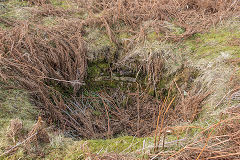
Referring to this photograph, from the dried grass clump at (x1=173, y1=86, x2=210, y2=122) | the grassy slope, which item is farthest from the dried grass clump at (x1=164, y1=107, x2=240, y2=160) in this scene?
the dried grass clump at (x1=173, y1=86, x2=210, y2=122)

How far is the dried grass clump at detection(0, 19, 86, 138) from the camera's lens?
225cm

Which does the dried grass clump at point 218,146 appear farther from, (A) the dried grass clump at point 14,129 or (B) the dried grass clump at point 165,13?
(B) the dried grass clump at point 165,13

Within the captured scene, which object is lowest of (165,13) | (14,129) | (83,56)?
(14,129)

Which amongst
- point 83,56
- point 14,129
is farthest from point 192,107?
point 14,129

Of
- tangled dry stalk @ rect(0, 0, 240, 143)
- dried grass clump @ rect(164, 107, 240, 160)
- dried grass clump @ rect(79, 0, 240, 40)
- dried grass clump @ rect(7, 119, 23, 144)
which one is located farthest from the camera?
dried grass clump @ rect(79, 0, 240, 40)

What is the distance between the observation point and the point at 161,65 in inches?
118

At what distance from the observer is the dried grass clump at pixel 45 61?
225cm

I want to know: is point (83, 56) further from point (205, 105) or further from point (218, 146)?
point (218, 146)

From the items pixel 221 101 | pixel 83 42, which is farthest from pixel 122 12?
pixel 221 101

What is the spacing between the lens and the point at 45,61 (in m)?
2.59

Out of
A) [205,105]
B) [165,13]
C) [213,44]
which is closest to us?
[205,105]

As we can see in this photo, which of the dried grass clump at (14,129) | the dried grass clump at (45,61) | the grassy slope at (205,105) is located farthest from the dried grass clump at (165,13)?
the dried grass clump at (14,129)

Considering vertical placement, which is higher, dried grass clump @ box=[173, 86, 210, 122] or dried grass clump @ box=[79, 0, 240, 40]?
dried grass clump @ box=[79, 0, 240, 40]

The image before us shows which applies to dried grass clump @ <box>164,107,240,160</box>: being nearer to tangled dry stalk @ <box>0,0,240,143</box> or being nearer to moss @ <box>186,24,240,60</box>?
tangled dry stalk @ <box>0,0,240,143</box>
